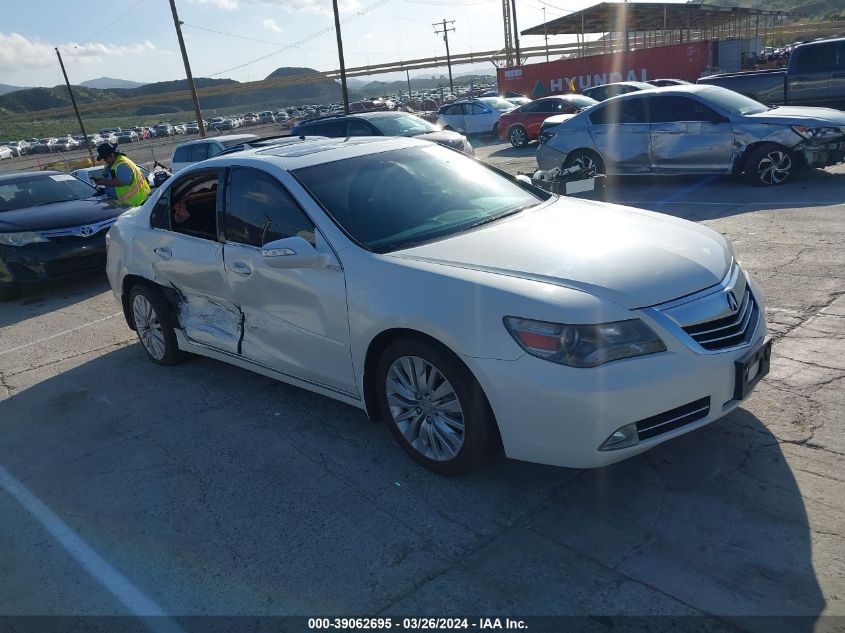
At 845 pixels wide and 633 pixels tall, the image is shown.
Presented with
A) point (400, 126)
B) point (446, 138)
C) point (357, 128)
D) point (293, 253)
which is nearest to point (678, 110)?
point (446, 138)

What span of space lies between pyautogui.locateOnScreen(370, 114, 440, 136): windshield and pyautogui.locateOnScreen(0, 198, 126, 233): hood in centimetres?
604

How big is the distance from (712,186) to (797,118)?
1.50m

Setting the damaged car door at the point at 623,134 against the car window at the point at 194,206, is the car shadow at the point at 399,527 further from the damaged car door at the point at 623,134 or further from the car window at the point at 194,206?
the damaged car door at the point at 623,134

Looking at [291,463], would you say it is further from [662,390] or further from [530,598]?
[662,390]

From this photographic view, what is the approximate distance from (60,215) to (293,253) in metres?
6.52

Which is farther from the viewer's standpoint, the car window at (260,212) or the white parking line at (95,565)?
the car window at (260,212)

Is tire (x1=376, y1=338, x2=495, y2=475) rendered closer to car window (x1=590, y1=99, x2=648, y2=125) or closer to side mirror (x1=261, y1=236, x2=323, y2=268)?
side mirror (x1=261, y1=236, x2=323, y2=268)

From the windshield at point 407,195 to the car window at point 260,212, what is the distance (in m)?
0.17

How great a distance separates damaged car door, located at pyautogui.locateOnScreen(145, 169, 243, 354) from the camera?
4.78 meters

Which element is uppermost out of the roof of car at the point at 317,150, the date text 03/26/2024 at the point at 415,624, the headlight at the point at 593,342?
the roof of car at the point at 317,150

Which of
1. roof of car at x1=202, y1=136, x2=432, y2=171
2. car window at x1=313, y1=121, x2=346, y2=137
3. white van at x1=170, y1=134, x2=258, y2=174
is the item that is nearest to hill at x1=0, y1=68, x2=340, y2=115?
white van at x1=170, y1=134, x2=258, y2=174

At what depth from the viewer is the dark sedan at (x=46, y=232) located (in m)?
8.45

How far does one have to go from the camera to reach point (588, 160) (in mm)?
11820

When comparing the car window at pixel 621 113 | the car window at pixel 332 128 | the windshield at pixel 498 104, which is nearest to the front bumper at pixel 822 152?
the car window at pixel 621 113
